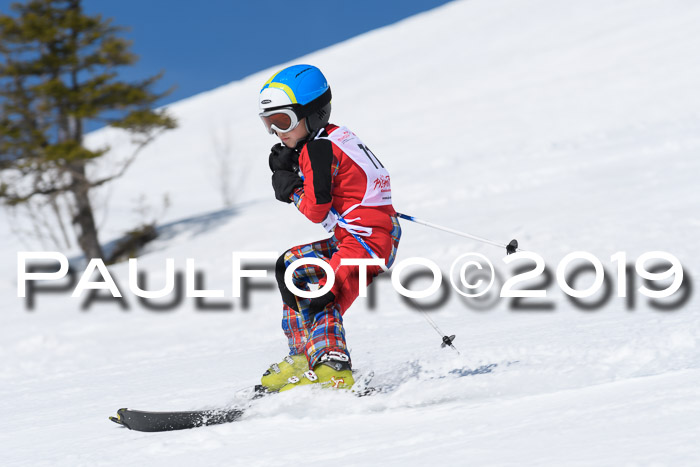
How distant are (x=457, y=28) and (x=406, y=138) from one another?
79.9ft

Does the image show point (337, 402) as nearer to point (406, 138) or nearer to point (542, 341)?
point (542, 341)

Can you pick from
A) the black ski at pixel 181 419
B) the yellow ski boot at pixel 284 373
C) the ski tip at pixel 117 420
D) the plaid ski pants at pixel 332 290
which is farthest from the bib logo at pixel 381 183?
the ski tip at pixel 117 420

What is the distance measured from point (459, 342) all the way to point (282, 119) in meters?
2.01

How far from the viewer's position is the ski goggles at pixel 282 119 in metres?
3.35

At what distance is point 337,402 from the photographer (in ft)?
10.6

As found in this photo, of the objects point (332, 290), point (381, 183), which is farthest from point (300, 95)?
point (332, 290)

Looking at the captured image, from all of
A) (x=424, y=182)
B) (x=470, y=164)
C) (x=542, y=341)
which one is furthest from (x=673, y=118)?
(x=542, y=341)

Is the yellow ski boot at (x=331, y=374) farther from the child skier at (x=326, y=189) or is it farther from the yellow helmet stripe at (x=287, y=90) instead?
the yellow helmet stripe at (x=287, y=90)

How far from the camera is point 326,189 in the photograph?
3.22 metres

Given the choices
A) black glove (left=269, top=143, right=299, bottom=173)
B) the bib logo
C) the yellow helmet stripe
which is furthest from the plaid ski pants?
the yellow helmet stripe

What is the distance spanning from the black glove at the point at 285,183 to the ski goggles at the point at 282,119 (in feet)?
0.66

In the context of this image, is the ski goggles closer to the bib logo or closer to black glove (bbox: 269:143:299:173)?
black glove (bbox: 269:143:299:173)

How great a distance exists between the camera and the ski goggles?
11.0 ft

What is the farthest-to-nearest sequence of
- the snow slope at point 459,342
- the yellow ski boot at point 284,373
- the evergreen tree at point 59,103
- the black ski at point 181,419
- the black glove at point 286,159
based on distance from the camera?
the evergreen tree at point 59,103 < the yellow ski boot at point 284,373 < the black glove at point 286,159 < the black ski at point 181,419 < the snow slope at point 459,342
